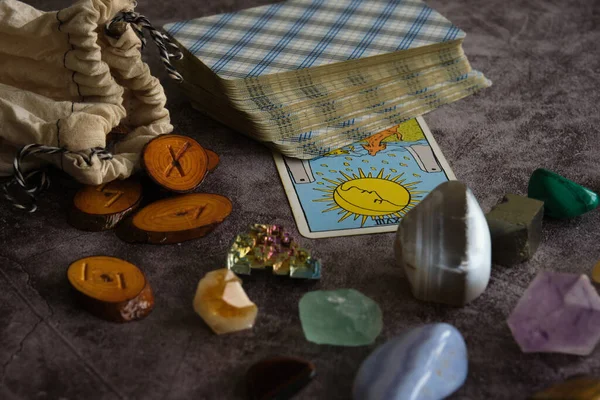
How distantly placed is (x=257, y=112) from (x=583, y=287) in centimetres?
50

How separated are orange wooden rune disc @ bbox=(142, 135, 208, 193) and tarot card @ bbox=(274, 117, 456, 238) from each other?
12 cm

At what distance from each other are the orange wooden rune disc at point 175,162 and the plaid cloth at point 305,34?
0.14 meters

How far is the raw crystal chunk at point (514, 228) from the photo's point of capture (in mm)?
912

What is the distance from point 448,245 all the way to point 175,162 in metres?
0.38

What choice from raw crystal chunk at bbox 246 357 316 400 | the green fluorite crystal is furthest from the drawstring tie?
the green fluorite crystal

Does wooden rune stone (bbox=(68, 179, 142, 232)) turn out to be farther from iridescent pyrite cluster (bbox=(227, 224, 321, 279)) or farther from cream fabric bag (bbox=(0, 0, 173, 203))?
iridescent pyrite cluster (bbox=(227, 224, 321, 279))

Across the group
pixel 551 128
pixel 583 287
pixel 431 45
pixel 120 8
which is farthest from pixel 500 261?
pixel 120 8

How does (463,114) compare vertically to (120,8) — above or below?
below

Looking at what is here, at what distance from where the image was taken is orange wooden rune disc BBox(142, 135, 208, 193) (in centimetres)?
99

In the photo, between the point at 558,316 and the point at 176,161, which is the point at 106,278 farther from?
the point at 558,316

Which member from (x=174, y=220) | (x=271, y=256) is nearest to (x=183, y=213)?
(x=174, y=220)

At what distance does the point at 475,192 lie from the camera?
106 centimetres

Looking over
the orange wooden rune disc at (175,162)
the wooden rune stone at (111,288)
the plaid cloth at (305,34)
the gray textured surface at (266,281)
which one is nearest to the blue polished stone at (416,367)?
the gray textured surface at (266,281)

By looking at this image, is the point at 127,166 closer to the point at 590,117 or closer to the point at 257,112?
the point at 257,112
